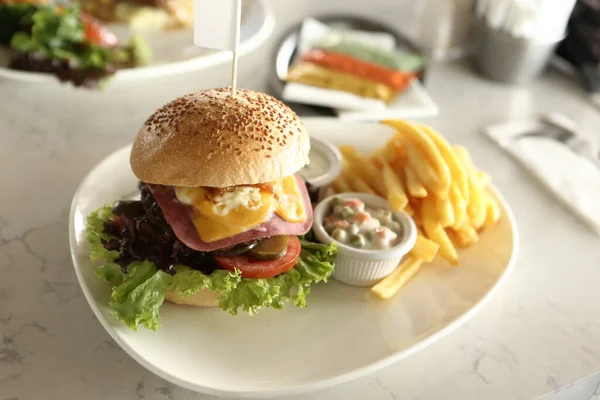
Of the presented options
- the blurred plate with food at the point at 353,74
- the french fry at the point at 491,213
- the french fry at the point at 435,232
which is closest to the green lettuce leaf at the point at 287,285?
the french fry at the point at 435,232

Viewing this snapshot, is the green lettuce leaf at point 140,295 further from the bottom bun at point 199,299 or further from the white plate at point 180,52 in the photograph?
the white plate at point 180,52

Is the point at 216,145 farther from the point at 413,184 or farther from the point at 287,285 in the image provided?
the point at 413,184

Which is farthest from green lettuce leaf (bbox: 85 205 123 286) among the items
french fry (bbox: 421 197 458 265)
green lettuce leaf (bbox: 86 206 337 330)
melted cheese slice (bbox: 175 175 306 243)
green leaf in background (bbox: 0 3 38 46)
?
green leaf in background (bbox: 0 3 38 46)

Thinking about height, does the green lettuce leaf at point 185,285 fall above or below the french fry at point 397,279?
above

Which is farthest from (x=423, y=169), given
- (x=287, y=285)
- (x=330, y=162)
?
(x=287, y=285)

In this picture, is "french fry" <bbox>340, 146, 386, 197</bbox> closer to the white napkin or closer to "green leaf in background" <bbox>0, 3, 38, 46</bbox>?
the white napkin
